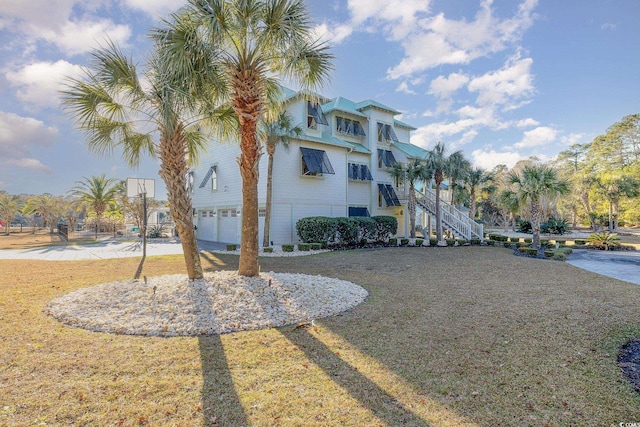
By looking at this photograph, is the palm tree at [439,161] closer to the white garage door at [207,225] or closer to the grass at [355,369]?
the grass at [355,369]

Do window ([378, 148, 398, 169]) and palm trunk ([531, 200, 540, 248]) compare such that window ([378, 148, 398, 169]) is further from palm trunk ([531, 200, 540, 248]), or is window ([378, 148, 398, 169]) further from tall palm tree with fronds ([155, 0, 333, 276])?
tall palm tree with fronds ([155, 0, 333, 276])

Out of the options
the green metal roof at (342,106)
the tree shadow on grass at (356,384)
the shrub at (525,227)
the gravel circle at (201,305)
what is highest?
the green metal roof at (342,106)

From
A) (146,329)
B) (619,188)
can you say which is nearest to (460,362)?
(146,329)

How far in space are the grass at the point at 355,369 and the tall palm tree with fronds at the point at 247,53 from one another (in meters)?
3.46

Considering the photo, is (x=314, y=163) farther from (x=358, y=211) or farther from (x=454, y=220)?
(x=454, y=220)

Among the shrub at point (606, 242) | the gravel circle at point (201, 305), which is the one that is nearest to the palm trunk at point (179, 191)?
the gravel circle at point (201, 305)

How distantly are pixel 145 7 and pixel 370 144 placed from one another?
57.8 ft

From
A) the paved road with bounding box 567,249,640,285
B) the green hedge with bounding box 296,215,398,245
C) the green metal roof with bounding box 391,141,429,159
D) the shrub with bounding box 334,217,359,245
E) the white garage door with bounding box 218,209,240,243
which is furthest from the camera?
the green metal roof with bounding box 391,141,429,159

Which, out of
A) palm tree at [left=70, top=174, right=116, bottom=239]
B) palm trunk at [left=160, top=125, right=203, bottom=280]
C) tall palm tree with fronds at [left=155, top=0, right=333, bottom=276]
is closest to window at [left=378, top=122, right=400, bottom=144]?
tall palm tree with fronds at [left=155, top=0, right=333, bottom=276]

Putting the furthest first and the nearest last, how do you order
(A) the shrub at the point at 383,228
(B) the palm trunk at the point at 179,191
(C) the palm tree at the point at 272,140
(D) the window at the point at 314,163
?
(A) the shrub at the point at 383,228, (D) the window at the point at 314,163, (C) the palm tree at the point at 272,140, (B) the palm trunk at the point at 179,191

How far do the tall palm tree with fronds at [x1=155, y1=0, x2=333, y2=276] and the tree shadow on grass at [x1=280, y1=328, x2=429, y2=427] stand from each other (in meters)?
3.52

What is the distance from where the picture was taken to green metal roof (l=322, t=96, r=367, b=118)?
21.6 metres

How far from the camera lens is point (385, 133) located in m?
23.8

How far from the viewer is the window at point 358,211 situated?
2170 centimetres
